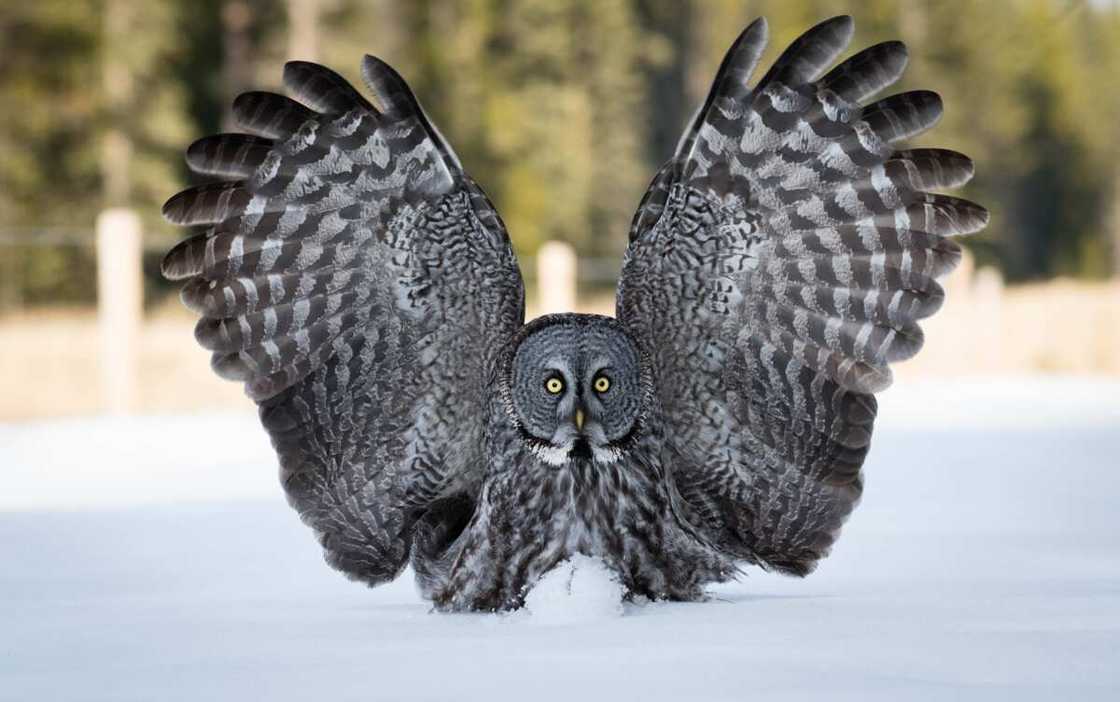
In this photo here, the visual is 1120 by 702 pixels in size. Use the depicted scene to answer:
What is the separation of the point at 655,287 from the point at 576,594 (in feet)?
2.59

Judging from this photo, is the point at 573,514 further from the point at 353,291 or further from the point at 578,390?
the point at 353,291

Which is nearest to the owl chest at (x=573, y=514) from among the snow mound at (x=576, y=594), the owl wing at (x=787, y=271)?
the snow mound at (x=576, y=594)

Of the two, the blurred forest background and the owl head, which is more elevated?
the blurred forest background

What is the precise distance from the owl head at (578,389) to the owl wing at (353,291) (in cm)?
25

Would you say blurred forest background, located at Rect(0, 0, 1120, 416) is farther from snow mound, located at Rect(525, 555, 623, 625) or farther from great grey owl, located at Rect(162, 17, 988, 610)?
snow mound, located at Rect(525, 555, 623, 625)

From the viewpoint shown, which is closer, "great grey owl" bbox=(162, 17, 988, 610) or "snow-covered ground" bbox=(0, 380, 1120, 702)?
"snow-covered ground" bbox=(0, 380, 1120, 702)

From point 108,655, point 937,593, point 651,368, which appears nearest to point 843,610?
point 937,593

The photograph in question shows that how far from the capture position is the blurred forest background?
23.8 metres

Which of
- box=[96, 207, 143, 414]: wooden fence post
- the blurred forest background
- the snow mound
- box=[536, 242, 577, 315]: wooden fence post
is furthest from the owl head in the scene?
box=[536, 242, 577, 315]: wooden fence post

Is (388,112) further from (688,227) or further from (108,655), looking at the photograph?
(108,655)

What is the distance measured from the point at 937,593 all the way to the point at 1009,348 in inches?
632

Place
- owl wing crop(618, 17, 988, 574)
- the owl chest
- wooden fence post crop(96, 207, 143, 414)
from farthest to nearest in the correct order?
wooden fence post crop(96, 207, 143, 414) < owl wing crop(618, 17, 988, 574) < the owl chest

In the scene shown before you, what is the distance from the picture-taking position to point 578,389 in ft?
10.5

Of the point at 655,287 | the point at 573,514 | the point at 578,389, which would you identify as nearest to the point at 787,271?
the point at 655,287
